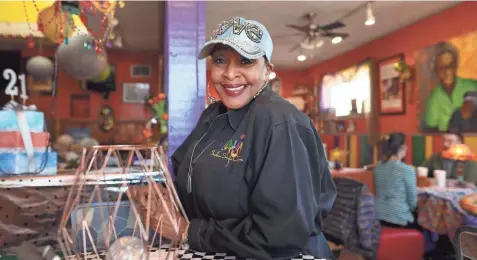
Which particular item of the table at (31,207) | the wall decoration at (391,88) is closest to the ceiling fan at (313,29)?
the wall decoration at (391,88)

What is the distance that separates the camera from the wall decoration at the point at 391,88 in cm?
577

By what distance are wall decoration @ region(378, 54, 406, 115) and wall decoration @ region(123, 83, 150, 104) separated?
4.27 m

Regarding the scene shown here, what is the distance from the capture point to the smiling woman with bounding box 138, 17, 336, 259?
3.10 ft

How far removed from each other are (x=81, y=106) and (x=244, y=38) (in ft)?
23.2

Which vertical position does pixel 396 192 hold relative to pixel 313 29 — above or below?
below

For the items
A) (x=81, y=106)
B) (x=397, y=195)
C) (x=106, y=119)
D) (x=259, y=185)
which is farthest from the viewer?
(x=81, y=106)

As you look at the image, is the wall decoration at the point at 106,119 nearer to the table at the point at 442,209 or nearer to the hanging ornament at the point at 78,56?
the hanging ornament at the point at 78,56

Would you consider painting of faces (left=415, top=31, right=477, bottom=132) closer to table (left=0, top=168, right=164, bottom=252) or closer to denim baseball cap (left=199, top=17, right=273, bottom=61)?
denim baseball cap (left=199, top=17, right=273, bottom=61)

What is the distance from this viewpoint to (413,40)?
551 cm

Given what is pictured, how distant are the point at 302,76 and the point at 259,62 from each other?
28.1ft

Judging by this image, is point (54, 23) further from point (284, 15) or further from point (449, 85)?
point (449, 85)

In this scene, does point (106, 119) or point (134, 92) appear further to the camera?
point (134, 92)

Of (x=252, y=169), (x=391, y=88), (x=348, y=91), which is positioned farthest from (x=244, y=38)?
(x=348, y=91)

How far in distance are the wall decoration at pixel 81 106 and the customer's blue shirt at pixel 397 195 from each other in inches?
230
